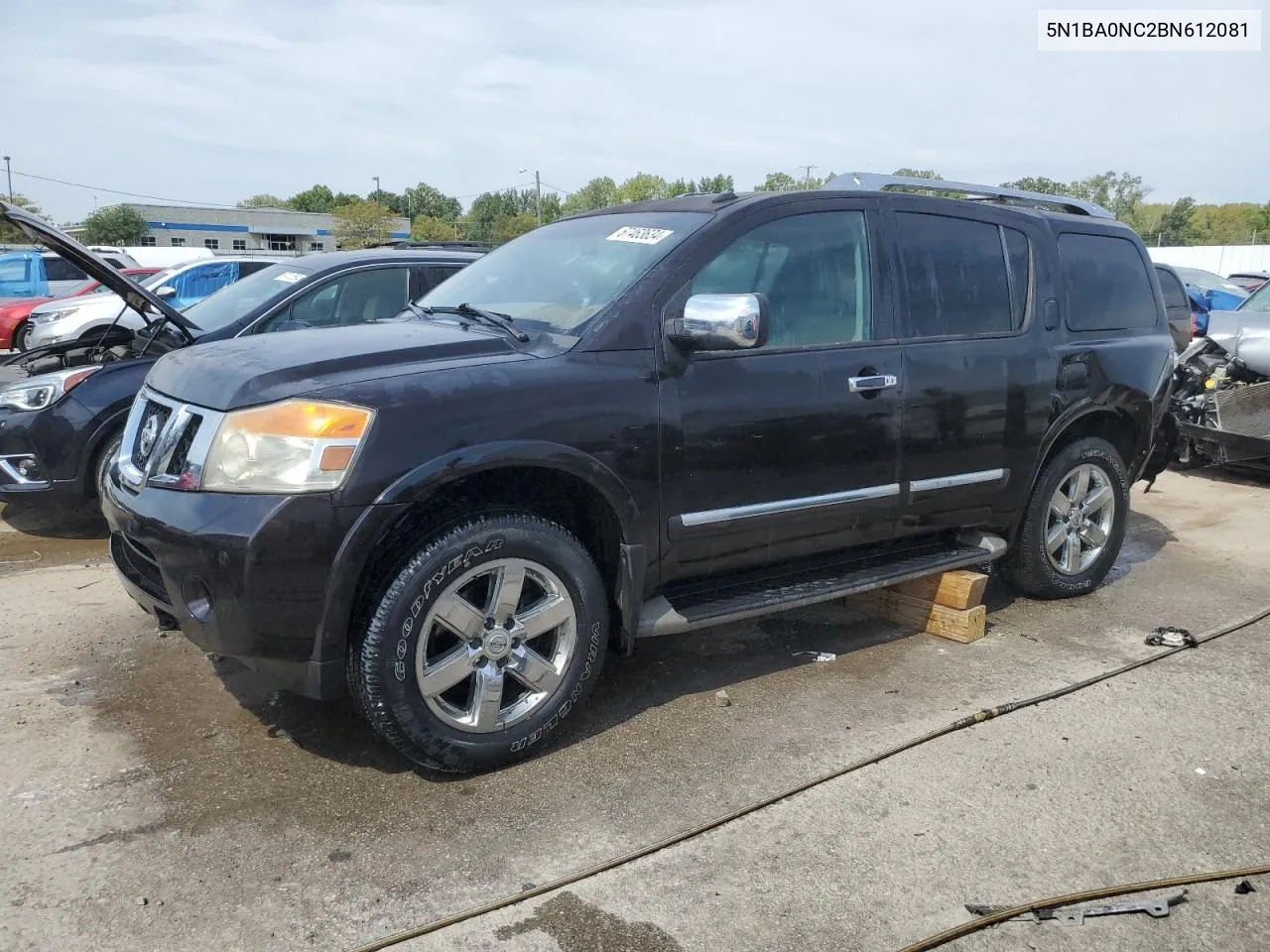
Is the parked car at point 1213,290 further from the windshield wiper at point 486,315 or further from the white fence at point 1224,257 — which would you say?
the white fence at point 1224,257

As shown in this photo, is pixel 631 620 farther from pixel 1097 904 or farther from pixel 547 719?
pixel 1097 904

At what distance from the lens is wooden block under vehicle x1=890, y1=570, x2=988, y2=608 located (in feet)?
15.1

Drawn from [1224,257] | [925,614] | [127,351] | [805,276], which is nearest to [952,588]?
[925,614]

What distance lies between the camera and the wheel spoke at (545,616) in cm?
333

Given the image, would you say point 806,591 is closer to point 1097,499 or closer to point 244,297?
point 1097,499

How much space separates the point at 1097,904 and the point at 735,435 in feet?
6.01

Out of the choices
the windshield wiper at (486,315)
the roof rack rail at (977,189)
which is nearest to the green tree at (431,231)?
the roof rack rail at (977,189)

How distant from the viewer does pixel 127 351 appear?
20.3 feet

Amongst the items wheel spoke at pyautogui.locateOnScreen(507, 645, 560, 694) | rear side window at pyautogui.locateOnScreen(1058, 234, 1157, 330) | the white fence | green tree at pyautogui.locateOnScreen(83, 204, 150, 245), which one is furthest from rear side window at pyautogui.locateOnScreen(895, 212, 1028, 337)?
green tree at pyautogui.locateOnScreen(83, 204, 150, 245)

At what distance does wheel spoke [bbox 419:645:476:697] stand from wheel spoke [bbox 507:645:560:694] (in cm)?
14

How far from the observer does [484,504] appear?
10.9 ft

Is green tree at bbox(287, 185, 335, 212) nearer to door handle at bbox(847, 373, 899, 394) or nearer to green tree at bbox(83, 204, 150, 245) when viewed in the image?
green tree at bbox(83, 204, 150, 245)

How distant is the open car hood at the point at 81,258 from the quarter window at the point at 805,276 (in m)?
3.10

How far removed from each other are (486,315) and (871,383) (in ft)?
4.97
